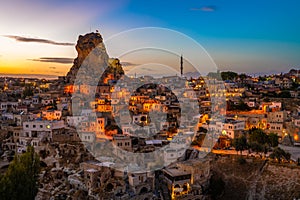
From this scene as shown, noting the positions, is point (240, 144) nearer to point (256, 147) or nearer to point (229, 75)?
point (256, 147)

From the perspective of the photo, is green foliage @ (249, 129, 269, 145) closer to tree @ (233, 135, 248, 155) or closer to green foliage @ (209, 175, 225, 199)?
tree @ (233, 135, 248, 155)

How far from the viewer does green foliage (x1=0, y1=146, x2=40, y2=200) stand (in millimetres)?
12991

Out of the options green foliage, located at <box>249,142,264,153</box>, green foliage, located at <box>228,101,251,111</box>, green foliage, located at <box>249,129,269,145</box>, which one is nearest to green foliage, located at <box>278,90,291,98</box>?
green foliage, located at <box>228,101,251,111</box>

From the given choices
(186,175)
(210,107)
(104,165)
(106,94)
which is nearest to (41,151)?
(104,165)

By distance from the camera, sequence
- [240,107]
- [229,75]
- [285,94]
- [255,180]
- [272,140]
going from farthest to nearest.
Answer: [229,75], [285,94], [240,107], [272,140], [255,180]

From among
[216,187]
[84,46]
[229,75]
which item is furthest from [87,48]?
[216,187]

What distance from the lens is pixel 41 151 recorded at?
67.1 ft

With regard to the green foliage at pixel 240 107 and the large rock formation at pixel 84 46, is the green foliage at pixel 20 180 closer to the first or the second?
the green foliage at pixel 240 107

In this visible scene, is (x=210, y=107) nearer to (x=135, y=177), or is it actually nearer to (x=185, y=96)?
(x=185, y=96)

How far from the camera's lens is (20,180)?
1380 centimetres

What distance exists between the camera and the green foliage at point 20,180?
42.6ft

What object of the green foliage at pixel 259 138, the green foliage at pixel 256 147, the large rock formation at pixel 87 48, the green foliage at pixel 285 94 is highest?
the large rock formation at pixel 87 48

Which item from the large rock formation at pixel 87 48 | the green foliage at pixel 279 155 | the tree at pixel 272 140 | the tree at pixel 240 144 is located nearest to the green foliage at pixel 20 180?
the tree at pixel 240 144

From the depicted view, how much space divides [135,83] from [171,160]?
19.8 meters
